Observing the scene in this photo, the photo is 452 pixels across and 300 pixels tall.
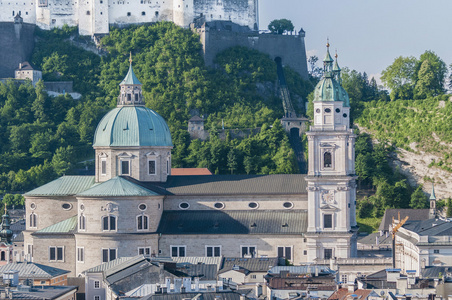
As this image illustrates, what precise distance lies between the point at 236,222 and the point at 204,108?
51740mm

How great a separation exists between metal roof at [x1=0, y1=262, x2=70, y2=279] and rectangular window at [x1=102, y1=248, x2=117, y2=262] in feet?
12.8

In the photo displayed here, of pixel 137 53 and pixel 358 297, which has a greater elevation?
pixel 137 53

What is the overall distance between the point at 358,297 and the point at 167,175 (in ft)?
121

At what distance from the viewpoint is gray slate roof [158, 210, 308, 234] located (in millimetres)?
96062

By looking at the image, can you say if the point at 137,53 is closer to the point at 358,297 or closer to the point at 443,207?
the point at 443,207

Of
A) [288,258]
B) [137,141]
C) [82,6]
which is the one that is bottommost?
[288,258]

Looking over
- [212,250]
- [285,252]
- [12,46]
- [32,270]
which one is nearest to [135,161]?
[212,250]

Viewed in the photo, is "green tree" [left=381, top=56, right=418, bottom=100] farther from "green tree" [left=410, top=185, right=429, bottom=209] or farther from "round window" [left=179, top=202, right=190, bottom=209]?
"round window" [left=179, top=202, right=190, bottom=209]

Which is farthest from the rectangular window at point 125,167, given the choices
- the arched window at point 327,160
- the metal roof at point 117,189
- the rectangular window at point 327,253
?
the rectangular window at point 327,253

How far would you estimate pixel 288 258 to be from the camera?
95.3 m

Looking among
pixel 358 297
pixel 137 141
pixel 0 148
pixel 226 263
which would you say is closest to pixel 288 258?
pixel 226 263

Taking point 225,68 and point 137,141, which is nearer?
point 137,141

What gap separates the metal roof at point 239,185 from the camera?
97750mm

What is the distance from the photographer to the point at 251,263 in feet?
290
